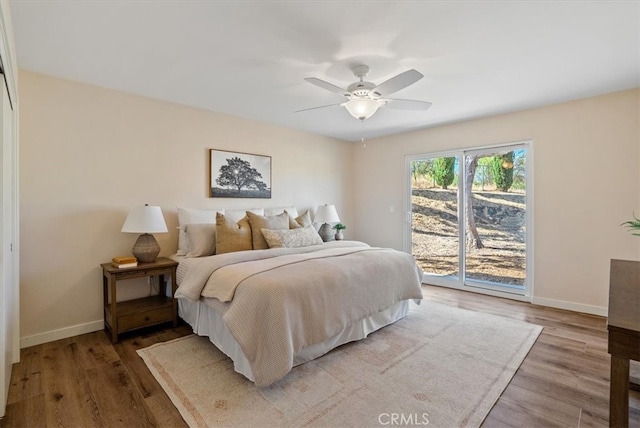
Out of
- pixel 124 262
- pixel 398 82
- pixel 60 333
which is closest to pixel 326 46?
pixel 398 82

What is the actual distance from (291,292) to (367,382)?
81 centimetres

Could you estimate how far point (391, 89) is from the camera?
233 cm

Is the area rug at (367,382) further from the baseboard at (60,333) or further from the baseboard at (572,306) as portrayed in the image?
the baseboard at (572,306)

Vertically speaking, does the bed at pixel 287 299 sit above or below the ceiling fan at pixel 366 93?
below

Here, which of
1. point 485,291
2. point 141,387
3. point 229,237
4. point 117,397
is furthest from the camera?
point 485,291

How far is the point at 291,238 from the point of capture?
11.3 feet

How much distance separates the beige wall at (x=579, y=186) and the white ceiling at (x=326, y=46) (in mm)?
316

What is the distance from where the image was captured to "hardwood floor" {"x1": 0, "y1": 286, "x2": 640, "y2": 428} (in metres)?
1.74

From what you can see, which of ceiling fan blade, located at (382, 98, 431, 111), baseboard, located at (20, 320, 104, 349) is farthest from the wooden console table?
baseboard, located at (20, 320, 104, 349)

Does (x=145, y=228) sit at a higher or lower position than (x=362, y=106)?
lower

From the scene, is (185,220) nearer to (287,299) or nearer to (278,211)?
(278,211)

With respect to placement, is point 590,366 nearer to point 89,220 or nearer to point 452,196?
point 452,196

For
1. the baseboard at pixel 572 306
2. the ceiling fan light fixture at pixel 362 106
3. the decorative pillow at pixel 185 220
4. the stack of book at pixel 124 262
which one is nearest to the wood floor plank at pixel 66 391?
the stack of book at pixel 124 262

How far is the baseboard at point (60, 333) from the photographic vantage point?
2627mm
